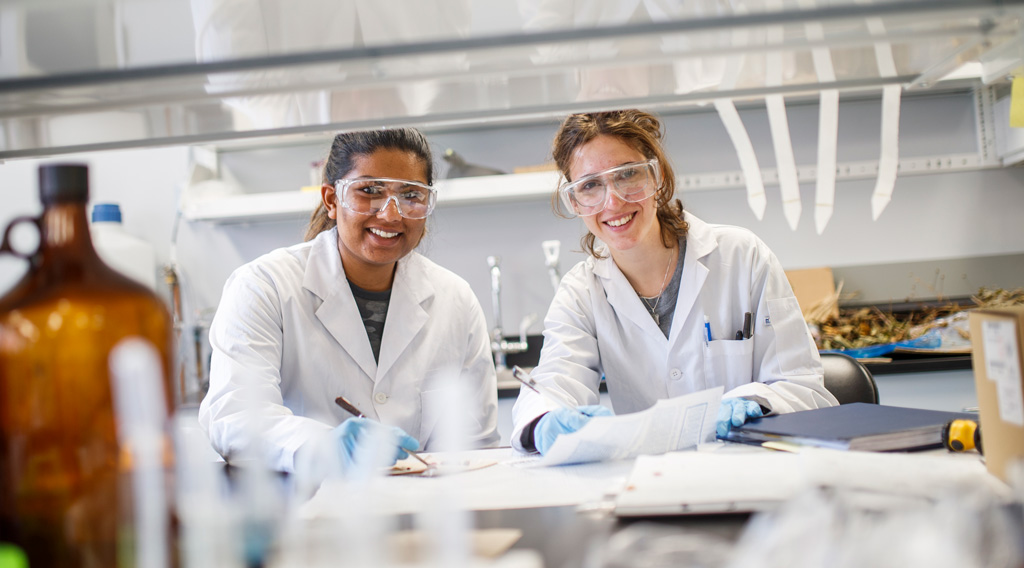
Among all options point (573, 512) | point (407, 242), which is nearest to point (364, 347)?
point (407, 242)

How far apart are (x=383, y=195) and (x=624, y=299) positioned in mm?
641

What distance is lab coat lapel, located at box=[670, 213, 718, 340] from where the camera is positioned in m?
1.81

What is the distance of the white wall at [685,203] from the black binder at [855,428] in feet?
6.83

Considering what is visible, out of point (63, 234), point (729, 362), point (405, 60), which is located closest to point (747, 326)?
point (729, 362)

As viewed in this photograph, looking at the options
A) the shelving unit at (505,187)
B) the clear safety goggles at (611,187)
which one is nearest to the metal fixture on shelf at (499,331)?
the shelving unit at (505,187)

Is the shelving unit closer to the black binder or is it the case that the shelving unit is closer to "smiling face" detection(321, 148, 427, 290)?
"smiling face" detection(321, 148, 427, 290)

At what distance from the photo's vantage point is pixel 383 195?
1.72 meters

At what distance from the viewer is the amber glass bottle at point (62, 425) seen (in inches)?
23.0

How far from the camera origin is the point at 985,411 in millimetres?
887

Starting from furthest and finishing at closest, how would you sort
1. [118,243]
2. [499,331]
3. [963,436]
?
[118,243] → [499,331] → [963,436]

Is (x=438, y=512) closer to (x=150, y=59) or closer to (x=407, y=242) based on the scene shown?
(x=150, y=59)

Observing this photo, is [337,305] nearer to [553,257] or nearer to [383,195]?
[383,195]

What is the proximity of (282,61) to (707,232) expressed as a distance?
139 cm

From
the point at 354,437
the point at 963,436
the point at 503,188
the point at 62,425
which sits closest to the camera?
the point at 62,425
